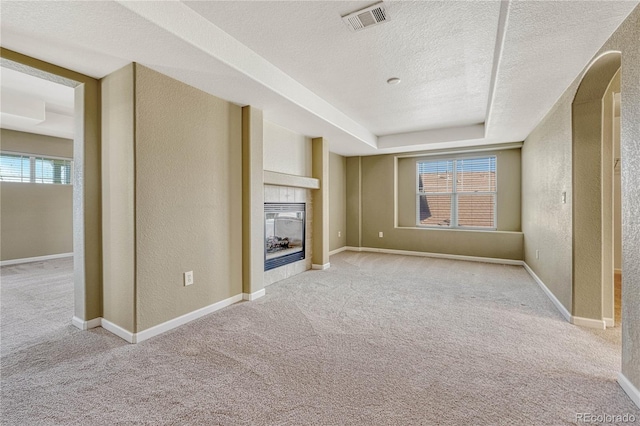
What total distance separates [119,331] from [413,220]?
5481 mm

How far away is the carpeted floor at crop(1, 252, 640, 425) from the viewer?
154 cm

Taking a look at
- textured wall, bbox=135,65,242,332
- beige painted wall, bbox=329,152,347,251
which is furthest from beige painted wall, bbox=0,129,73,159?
beige painted wall, bbox=329,152,347,251

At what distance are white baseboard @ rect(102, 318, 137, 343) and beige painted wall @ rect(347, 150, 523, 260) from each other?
5019 mm

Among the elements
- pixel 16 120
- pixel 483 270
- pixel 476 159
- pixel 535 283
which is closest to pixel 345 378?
pixel 535 283

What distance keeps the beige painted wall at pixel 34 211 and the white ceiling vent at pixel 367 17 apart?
254 inches

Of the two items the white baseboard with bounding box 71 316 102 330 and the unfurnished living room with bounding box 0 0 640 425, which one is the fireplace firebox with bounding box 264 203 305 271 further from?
the white baseboard with bounding box 71 316 102 330

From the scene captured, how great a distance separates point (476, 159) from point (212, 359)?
5781 mm

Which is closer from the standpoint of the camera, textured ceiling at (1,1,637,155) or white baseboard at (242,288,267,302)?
textured ceiling at (1,1,637,155)

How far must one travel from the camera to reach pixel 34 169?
546 cm

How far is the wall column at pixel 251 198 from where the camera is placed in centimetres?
334

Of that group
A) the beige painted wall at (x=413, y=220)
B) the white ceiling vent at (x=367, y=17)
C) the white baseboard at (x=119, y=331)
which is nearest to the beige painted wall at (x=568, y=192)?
the beige painted wall at (x=413, y=220)

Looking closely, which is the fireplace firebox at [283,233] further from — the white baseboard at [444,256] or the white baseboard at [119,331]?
the white baseboard at [444,256]

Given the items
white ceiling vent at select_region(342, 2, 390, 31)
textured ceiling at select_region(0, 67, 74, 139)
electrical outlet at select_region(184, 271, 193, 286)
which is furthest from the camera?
textured ceiling at select_region(0, 67, 74, 139)

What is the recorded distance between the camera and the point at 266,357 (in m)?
2.09
